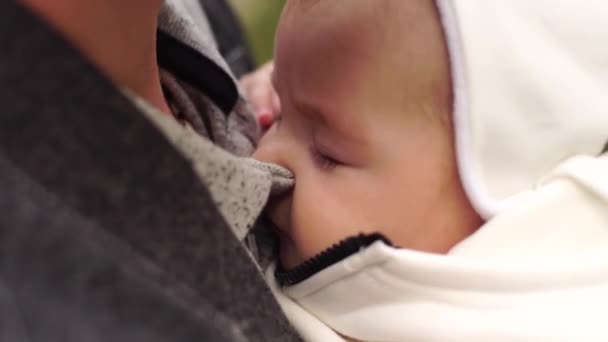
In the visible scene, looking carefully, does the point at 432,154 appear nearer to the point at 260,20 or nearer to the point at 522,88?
the point at 522,88

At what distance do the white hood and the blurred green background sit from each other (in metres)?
0.66

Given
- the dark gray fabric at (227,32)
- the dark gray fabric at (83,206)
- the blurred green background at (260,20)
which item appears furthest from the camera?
the blurred green background at (260,20)

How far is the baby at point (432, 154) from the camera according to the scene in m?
0.50

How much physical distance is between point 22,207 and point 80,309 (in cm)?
4

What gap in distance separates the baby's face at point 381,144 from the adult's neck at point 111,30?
0.59 feet

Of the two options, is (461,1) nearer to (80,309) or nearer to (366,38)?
(366,38)

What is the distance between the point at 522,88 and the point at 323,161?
0.48 feet

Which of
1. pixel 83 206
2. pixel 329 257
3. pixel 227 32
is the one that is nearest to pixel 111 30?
pixel 83 206

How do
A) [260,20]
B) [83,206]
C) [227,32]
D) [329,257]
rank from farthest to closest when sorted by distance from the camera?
[260,20], [227,32], [329,257], [83,206]

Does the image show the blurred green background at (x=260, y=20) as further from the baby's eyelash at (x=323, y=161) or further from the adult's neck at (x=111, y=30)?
the adult's neck at (x=111, y=30)

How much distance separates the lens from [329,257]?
49 centimetres

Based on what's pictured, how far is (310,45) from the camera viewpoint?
0.55 m

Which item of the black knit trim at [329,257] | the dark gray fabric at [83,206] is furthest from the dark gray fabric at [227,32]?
the dark gray fabric at [83,206]

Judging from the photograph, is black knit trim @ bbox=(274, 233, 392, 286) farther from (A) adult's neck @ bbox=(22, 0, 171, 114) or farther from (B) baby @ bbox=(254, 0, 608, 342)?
(A) adult's neck @ bbox=(22, 0, 171, 114)
